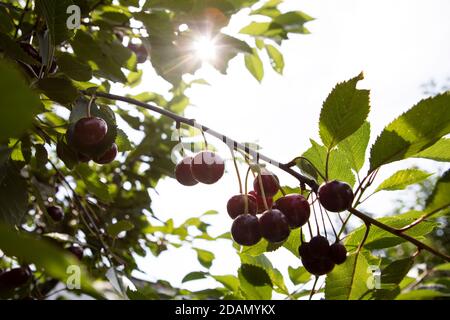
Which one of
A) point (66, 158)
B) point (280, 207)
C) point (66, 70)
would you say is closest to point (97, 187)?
point (66, 158)

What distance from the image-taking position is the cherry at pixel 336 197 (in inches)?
35.5

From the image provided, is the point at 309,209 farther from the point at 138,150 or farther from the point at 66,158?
the point at 138,150

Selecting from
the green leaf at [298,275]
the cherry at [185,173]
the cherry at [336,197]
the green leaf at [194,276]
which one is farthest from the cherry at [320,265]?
the green leaf at [194,276]

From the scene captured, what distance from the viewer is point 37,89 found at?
39.2 inches

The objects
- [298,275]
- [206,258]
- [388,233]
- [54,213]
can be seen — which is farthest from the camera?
[206,258]

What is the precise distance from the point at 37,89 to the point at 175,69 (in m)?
0.91

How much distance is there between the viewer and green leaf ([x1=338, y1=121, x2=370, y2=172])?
1.13 meters

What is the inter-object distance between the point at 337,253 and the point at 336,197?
14 cm

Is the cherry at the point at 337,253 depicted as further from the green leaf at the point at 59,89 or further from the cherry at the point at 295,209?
the green leaf at the point at 59,89

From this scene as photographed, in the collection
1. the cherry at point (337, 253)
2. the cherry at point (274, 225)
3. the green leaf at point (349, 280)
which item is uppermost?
the cherry at point (274, 225)

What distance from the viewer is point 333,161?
3.81ft

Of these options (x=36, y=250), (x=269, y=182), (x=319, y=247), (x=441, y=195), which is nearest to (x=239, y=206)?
(x=269, y=182)

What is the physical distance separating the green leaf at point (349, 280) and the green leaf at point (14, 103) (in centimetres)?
86

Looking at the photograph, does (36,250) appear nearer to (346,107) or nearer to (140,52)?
(346,107)
